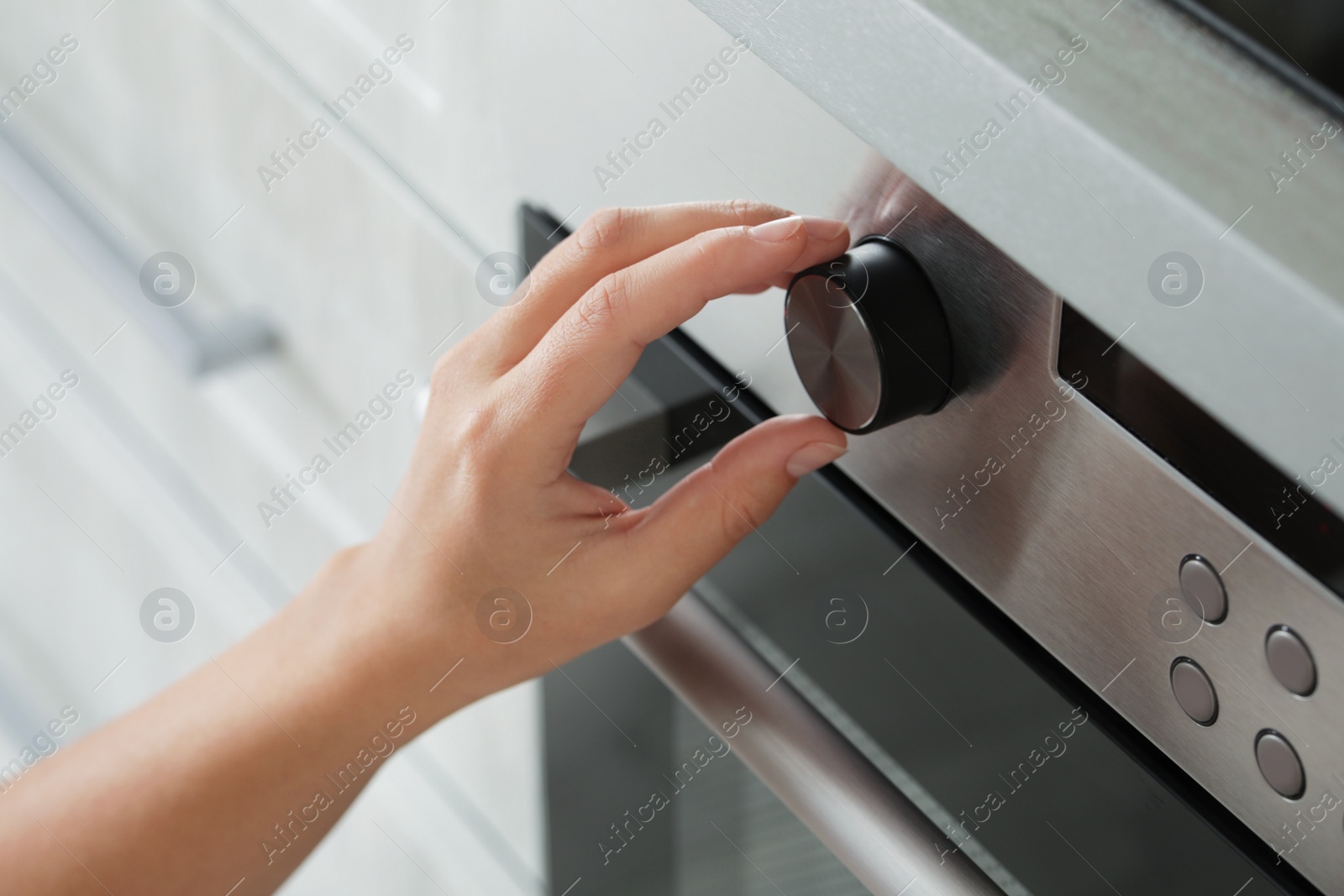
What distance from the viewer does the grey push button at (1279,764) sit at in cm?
29

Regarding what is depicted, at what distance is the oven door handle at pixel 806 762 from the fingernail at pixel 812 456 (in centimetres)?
11

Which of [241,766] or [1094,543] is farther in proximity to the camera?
[241,766]

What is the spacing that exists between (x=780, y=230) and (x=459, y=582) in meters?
Answer: 0.21

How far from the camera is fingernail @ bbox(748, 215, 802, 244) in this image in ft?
1.11

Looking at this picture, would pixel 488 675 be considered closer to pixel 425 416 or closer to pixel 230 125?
pixel 425 416

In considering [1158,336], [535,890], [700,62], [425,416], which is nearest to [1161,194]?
[1158,336]

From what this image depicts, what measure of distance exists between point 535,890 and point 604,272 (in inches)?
19.4

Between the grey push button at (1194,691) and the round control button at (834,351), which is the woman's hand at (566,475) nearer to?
the round control button at (834,351)

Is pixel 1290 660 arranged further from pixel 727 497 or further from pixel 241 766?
pixel 241 766

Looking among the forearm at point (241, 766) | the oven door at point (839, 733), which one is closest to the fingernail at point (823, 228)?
the oven door at point (839, 733)

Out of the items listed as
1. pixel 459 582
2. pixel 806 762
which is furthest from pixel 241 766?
pixel 806 762

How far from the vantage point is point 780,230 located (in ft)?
1.11

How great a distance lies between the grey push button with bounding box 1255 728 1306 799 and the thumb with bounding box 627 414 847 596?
0.15 m

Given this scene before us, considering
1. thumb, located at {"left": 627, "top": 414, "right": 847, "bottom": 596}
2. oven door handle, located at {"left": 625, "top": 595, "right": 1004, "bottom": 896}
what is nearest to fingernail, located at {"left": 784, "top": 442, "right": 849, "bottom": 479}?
thumb, located at {"left": 627, "top": 414, "right": 847, "bottom": 596}
